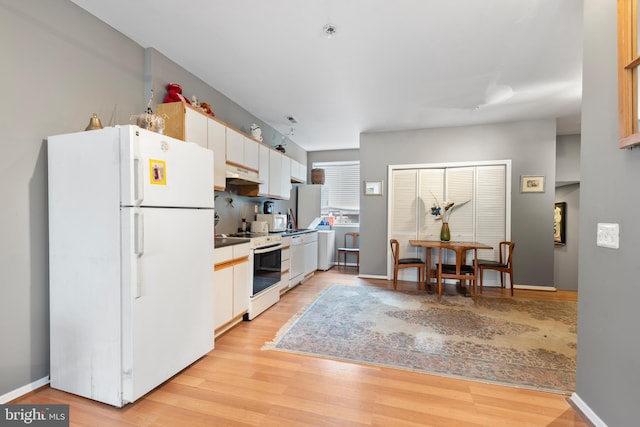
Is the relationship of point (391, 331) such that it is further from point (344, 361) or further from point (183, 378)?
point (183, 378)

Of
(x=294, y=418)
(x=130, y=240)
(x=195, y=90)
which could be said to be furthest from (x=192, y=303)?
(x=195, y=90)

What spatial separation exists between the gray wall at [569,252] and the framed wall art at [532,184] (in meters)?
1.21

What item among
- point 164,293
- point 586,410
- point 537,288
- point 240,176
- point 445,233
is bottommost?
point 537,288

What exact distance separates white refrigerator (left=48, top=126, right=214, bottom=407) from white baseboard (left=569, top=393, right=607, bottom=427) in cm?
259

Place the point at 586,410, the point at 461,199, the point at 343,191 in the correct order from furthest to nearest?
1. the point at 343,191
2. the point at 461,199
3. the point at 586,410

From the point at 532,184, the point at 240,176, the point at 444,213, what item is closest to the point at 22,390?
the point at 240,176

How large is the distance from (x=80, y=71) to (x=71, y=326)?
6.08 feet

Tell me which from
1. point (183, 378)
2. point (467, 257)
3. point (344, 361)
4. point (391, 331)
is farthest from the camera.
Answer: point (467, 257)

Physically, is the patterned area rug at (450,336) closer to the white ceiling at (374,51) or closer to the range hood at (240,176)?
the range hood at (240,176)

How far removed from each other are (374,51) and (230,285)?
268 cm

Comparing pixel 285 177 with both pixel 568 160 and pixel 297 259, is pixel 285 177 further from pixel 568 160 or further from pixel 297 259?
pixel 568 160

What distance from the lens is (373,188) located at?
17.0ft

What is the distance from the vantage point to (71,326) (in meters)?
1.75

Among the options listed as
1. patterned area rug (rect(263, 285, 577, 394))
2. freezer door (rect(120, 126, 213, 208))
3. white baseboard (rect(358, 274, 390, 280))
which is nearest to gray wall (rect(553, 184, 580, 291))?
patterned area rug (rect(263, 285, 577, 394))
